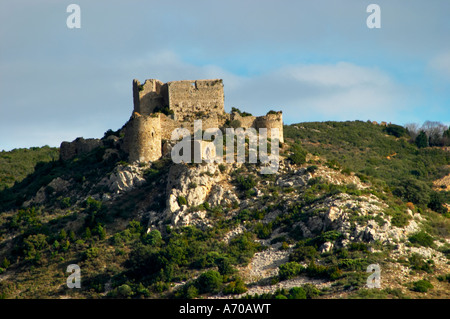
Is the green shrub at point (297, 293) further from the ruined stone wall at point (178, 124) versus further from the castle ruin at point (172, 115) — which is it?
the ruined stone wall at point (178, 124)

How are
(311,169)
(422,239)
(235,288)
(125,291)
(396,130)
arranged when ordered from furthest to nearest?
(396,130)
(311,169)
(422,239)
(125,291)
(235,288)

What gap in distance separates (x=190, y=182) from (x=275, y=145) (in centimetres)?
968

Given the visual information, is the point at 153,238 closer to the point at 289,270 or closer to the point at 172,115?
the point at 289,270

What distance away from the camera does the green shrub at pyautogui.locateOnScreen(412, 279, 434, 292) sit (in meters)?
41.2

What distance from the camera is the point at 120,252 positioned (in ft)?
164

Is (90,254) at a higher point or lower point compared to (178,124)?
lower

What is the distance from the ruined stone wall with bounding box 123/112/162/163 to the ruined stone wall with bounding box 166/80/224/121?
4.22 metres

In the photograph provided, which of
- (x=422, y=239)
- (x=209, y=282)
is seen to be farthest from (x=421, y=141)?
(x=209, y=282)

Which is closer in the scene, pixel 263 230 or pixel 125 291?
pixel 125 291

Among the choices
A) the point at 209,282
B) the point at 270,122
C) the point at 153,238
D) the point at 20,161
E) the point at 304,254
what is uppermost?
the point at 270,122

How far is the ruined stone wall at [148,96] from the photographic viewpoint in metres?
62.4

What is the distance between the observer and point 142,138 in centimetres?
5741

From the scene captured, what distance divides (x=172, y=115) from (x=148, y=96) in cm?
376

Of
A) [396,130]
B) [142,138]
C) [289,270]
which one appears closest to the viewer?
[289,270]
